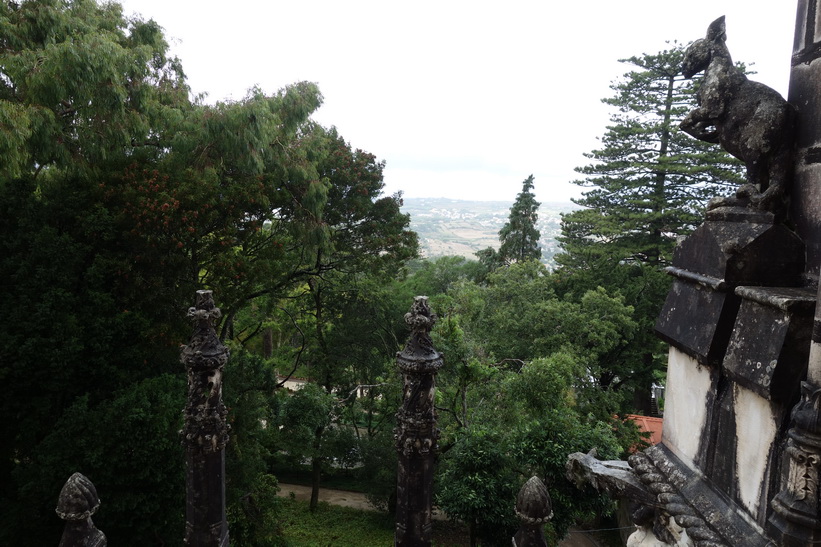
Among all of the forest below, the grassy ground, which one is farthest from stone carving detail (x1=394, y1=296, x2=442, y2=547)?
the grassy ground

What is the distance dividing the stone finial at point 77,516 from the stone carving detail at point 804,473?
4.34 meters

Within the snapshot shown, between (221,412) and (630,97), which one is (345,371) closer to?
(221,412)

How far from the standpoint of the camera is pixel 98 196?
9.69 m

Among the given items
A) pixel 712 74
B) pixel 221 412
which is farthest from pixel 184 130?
pixel 712 74

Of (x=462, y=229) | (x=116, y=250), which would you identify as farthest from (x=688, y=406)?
(x=462, y=229)

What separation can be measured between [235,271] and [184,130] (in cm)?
302

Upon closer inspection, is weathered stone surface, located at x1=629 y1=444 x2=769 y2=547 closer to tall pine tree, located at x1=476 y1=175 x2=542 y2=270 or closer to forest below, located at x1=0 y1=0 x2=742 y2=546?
forest below, located at x1=0 y1=0 x2=742 y2=546

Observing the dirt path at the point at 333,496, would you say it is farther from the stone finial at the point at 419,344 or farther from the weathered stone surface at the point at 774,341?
the weathered stone surface at the point at 774,341

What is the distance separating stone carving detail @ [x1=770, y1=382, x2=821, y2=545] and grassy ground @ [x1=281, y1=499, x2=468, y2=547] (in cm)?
1341

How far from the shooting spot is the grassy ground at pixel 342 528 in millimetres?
14375

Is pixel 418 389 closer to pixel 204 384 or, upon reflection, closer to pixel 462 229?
pixel 204 384

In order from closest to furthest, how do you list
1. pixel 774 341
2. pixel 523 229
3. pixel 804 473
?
pixel 804 473 < pixel 774 341 < pixel 523 229

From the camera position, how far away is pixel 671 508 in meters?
2.29

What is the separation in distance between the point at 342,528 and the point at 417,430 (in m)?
12.9
